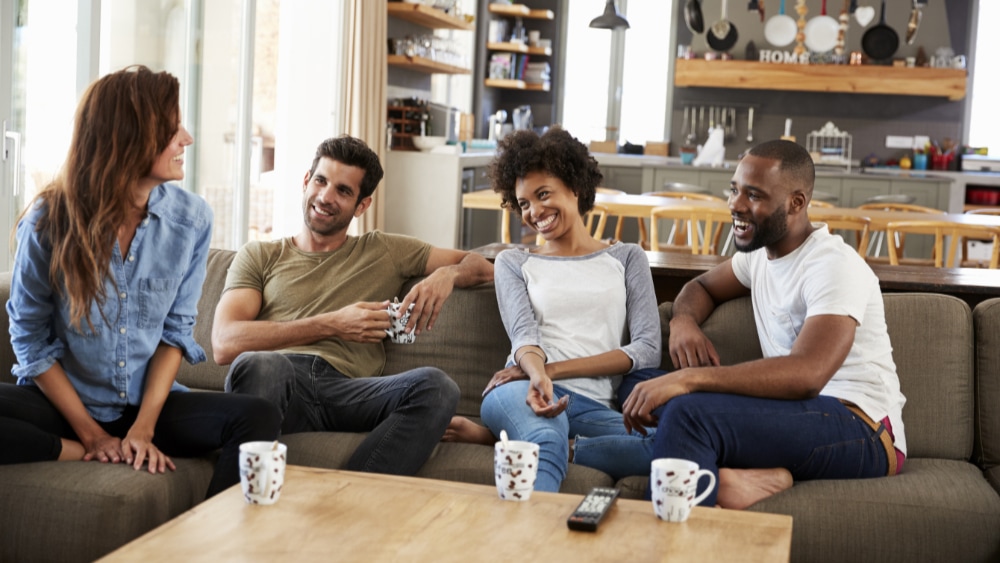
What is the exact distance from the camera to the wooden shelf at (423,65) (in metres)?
6.80

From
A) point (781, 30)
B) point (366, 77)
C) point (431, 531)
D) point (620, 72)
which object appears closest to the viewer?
point (431, 531)

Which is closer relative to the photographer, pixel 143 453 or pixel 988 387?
pixel 143 453

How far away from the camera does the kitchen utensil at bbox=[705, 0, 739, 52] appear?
8062mm

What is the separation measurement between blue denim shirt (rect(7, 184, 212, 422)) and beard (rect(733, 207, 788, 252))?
1.20 m

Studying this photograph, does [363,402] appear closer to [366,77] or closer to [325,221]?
[325,221]

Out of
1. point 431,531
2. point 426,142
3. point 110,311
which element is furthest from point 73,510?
point 426,142

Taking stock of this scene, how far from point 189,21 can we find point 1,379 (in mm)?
2950

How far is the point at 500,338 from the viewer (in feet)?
9.10

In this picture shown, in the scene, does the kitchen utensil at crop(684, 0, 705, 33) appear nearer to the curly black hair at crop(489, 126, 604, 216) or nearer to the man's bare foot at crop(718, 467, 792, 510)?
the curly black hair at crop(489, 126, 604, 216)

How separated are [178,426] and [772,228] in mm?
1319

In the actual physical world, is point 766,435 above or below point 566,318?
below

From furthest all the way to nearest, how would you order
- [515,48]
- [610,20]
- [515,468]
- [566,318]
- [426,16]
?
1. [515,48]
2. [610,20]
3. [426,16]
4. [566,318]
5. [515,468]

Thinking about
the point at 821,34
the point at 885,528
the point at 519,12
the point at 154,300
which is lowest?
the point at 885,528

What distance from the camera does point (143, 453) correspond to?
211 cm
